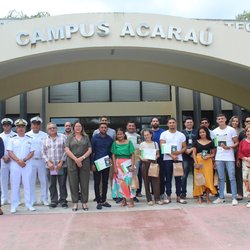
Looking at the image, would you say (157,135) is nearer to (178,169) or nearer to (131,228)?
(178,169)

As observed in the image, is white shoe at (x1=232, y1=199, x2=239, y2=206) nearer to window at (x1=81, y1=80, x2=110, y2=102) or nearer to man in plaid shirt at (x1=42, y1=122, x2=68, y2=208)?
man in plaid shirt at (x1=42, y1=122, x2=68, y2=208)

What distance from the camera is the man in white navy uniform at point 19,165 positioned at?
7117mm

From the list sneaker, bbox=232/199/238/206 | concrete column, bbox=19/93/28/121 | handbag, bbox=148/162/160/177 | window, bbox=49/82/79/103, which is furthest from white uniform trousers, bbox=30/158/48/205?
window, bbox=49/82/79/103

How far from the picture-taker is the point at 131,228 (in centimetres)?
590

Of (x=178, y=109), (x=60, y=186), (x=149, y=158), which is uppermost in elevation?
(x=178, y=109)

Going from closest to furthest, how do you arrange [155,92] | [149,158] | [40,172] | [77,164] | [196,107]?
[77,164]
[149,158]
[40,172]
[196,107]
[155,92]

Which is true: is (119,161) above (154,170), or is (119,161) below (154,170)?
above

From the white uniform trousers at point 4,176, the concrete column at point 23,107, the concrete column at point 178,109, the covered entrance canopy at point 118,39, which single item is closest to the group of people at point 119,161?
the white uniform trousers at point 4,176

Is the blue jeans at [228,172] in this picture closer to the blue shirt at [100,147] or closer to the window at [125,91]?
the blue shirt at [100,147]

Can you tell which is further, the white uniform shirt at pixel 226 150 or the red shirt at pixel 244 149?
the white uniform shirt at pixel 226 150

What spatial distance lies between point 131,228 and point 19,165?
258cm

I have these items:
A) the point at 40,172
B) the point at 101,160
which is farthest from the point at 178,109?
the point at 40,172

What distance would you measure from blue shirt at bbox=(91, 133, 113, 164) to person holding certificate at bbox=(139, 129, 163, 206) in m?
0.66

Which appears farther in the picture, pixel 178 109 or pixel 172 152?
pixel 178 109
